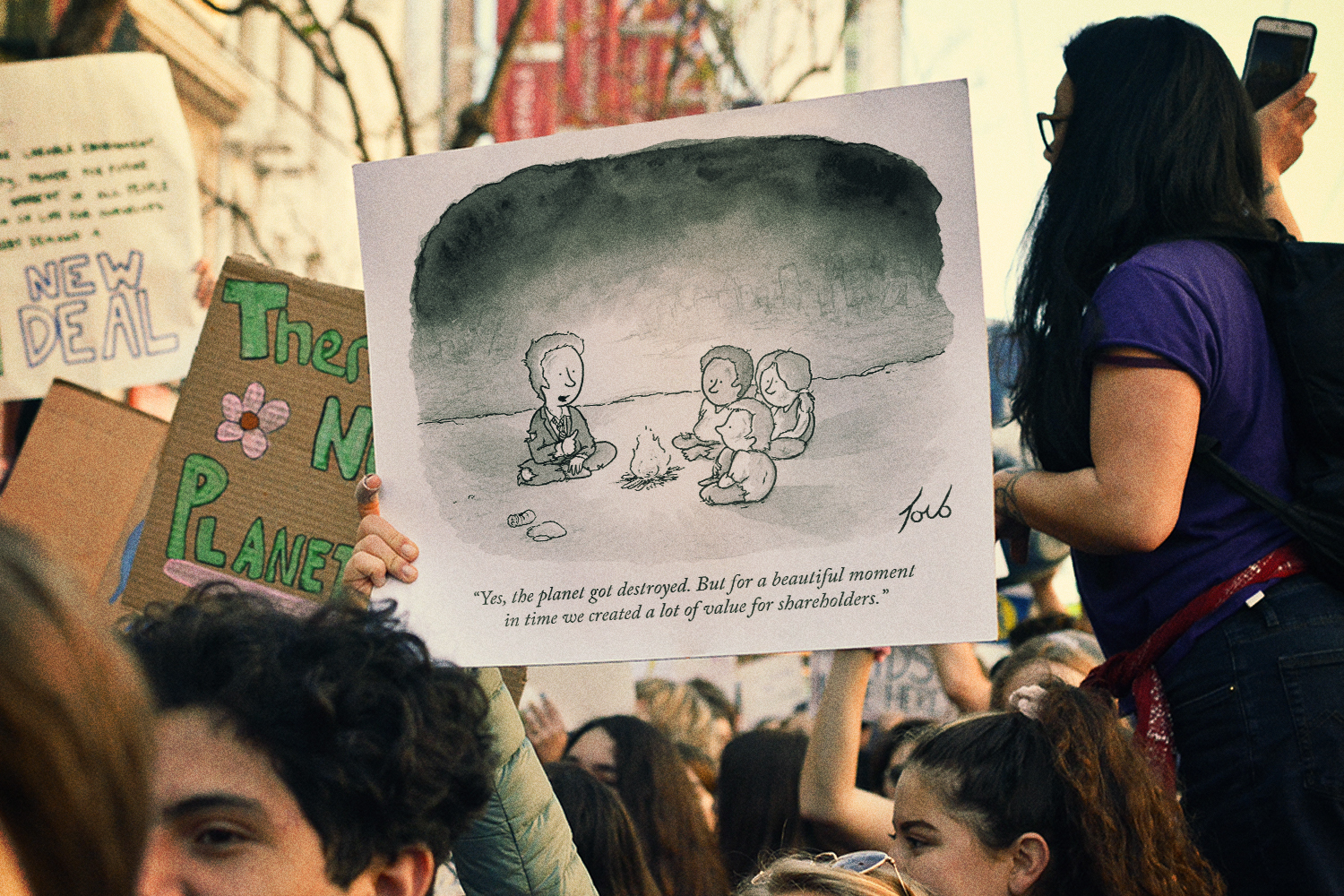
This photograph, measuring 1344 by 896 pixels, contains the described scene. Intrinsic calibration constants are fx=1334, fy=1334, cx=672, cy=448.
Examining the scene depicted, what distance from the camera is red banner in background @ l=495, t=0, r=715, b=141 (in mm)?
9148

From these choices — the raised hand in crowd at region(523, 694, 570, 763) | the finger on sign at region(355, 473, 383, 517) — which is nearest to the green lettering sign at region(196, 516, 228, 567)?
the finger on sign at region(355, 473, 383, 517)

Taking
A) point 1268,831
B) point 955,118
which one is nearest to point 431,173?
point 955,118

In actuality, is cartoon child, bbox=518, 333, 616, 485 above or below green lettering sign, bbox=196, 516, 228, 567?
above

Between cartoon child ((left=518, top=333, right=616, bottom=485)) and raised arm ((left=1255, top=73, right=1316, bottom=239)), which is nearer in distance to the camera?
cartoon child ((left=518, top=333, right=616, bottom=485))

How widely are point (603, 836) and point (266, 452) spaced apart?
114cm

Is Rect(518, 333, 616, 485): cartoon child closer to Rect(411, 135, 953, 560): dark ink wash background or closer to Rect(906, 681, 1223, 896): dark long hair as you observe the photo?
Rect(411, 135, 953, 560): dark ink wash background

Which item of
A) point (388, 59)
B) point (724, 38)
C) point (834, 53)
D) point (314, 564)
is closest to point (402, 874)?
point (314, 564)

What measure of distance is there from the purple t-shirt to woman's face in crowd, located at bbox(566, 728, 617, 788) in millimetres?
2093

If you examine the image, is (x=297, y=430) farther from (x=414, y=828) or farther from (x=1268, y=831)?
(x=1268, y=831)

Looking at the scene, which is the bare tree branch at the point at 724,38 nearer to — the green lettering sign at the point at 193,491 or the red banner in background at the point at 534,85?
the green lettering sign at the point at 193,491

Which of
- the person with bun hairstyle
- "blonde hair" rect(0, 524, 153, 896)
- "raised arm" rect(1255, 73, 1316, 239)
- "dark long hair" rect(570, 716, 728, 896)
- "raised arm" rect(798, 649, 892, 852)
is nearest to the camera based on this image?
"blonde hair" rect(0, 524, 153, 896)

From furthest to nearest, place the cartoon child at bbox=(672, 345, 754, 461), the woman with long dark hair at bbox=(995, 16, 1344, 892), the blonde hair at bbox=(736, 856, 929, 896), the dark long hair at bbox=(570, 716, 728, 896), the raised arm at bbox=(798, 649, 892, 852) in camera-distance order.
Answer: the dark long hair at bbox=(570, 716, 728, 896) < the raised arm at bbox=(798, 649, 892, 852) < the cartoon child at bbox=(672, 345, 754, 461) < the blonde hair at bbox=(736, 856, 929, 896) < the woman with long dark hair at bbox=(995, 16, 1344, 892)

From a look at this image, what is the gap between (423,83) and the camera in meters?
17.6

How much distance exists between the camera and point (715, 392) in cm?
183
